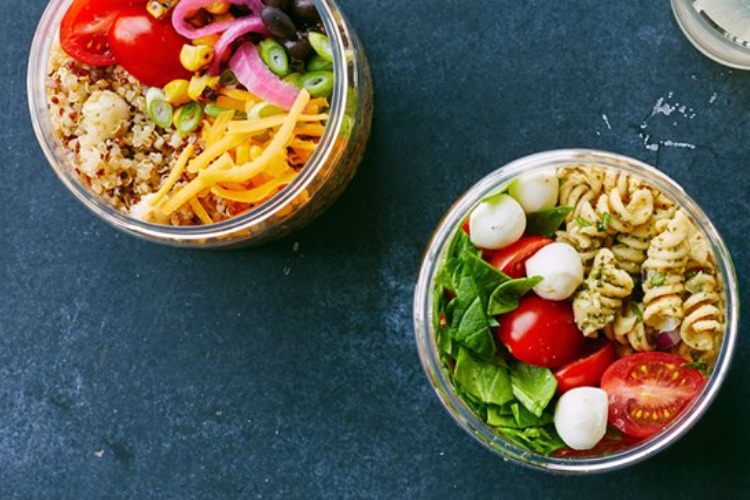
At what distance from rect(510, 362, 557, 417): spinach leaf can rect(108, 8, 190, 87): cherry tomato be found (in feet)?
2.17

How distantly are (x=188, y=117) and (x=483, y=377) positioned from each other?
22.7 inches

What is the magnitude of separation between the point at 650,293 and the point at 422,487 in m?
0.54

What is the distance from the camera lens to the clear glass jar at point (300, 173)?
155 centimetres

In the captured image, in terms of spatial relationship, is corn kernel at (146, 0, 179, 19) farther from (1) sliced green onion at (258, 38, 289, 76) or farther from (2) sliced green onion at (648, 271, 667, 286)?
(2) sliced green onion at (648, 271, 667, 286)

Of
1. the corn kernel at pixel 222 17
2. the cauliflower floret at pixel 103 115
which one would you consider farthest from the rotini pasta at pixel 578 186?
the cauliflower floret at pixel 103 115

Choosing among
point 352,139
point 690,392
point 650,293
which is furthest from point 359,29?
point 690,392

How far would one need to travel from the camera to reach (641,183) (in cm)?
156

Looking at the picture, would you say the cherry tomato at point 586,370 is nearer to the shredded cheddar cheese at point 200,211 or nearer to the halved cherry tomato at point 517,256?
the halved cherry tomato at point 517,256

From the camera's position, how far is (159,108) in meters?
1.60

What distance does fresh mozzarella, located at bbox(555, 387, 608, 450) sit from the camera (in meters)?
1.47

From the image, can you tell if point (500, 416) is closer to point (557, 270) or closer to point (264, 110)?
point (557, 270)

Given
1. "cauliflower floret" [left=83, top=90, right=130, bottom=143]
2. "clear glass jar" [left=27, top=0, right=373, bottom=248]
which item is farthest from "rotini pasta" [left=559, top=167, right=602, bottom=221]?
"cauliflower floret" [left=83, top=90, right=130, bottom=143]

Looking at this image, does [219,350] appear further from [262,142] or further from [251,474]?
[262,142]

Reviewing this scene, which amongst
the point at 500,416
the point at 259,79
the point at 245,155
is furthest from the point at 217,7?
the point at 500,416
